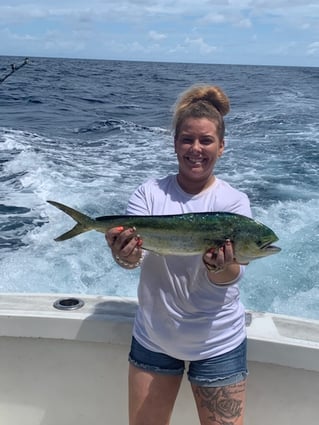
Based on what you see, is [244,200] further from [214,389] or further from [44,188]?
[44,188]

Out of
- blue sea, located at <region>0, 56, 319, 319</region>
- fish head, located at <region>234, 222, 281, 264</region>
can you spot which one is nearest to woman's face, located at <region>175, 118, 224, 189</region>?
fish head, located at <region>234, 222, 281, 264</region>

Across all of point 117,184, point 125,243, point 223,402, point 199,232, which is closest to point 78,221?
point 125,243

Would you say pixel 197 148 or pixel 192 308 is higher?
pixel 197 148

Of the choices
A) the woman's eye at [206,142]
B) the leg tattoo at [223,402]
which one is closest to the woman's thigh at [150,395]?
the leg tattoo at [223,402]

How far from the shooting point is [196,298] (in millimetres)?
1818

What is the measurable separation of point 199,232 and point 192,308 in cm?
29

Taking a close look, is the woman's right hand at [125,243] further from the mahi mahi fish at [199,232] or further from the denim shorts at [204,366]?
the denim shorts at [204,366]

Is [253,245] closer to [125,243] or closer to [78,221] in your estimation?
[125,243]

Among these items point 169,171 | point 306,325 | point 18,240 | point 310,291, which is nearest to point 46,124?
point 169,171

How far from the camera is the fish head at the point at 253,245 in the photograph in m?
1.67

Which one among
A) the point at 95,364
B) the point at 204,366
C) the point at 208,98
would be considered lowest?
the point at 95,364

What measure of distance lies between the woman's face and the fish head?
0.29m

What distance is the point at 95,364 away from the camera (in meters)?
2.35

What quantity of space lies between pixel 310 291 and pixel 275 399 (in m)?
2.64
